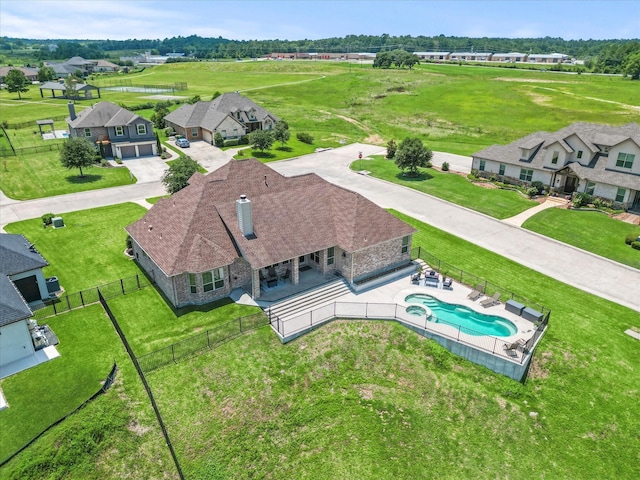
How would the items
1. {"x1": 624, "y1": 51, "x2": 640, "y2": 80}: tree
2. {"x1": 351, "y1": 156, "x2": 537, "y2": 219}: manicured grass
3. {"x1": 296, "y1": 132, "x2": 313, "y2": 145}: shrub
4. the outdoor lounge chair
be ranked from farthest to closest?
{"x1": 624, "y1": 51, "x2": 640, "y2": 80}: tree → {"x1": 296, "y1": 132, "x2": 313, "y2": 145}: shrub → {"x1": 351, "y1": 156, "x2": 537, "y2": 219}: manicured grass → the outdoor lounge chair

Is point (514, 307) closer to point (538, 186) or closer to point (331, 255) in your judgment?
point (331, 255)

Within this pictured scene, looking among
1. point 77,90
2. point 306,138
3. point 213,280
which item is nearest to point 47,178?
point 213,280

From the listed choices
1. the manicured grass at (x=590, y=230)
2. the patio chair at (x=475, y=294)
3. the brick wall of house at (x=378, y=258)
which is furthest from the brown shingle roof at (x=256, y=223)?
the manicured grass at (x=590, y=230)

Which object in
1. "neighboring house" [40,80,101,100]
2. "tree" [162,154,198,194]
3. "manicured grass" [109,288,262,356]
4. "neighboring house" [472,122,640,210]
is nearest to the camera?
"manicured grass" [109,288,262,356]

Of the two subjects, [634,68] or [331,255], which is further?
[634,68]

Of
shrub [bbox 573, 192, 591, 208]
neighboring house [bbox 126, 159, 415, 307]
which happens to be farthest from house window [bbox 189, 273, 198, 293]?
shrub [bbox 573, 192, 591, 208]

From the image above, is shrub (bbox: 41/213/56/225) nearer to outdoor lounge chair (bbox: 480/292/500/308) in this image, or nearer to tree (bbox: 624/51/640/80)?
outdoor lounge chair (bbox: 480/292/500/308)

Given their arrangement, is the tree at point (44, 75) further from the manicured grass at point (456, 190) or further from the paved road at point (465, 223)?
the manicured grass at point (456, 190)

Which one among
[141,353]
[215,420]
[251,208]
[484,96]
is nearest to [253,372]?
[215,420]
